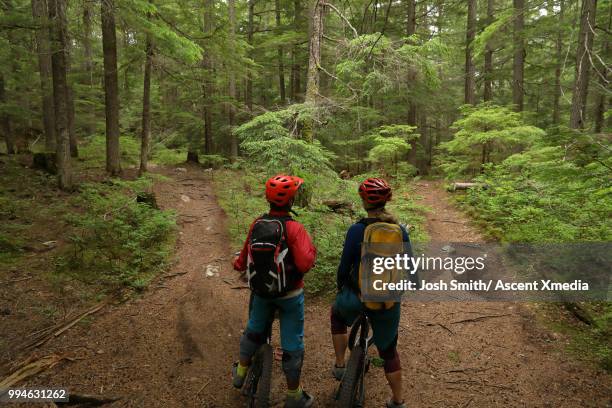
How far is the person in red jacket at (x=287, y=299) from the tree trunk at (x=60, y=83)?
10436mm

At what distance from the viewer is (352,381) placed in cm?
326

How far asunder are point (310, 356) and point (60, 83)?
11648 mm

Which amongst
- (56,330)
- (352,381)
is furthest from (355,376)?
(56,330)

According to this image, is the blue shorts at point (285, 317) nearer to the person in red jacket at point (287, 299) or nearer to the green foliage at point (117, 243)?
the person in red jacket at point (287, 299)

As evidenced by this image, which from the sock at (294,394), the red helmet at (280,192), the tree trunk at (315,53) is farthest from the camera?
the tree trunk at (315,53)

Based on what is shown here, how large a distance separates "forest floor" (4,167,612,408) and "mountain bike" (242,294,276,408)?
0.69 m

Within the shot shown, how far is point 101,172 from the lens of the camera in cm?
1463

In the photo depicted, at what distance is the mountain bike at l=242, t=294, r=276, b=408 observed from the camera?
3314mm

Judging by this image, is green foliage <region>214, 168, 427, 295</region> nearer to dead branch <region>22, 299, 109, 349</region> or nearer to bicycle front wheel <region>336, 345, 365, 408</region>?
bicycle front wheel <region>336, 345, 365, 408</region>

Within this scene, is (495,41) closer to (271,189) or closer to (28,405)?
(271,189)

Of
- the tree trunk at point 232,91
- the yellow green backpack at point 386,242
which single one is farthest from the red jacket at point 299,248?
the tree trunk at point 232,91

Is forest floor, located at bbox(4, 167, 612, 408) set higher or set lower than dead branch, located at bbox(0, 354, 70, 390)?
lower

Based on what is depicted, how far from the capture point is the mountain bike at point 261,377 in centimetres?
331

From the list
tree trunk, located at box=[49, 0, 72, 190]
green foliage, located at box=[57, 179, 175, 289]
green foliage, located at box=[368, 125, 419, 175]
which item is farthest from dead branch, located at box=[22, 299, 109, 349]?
green foliage, located at box=[368, 125, 419, 175]
